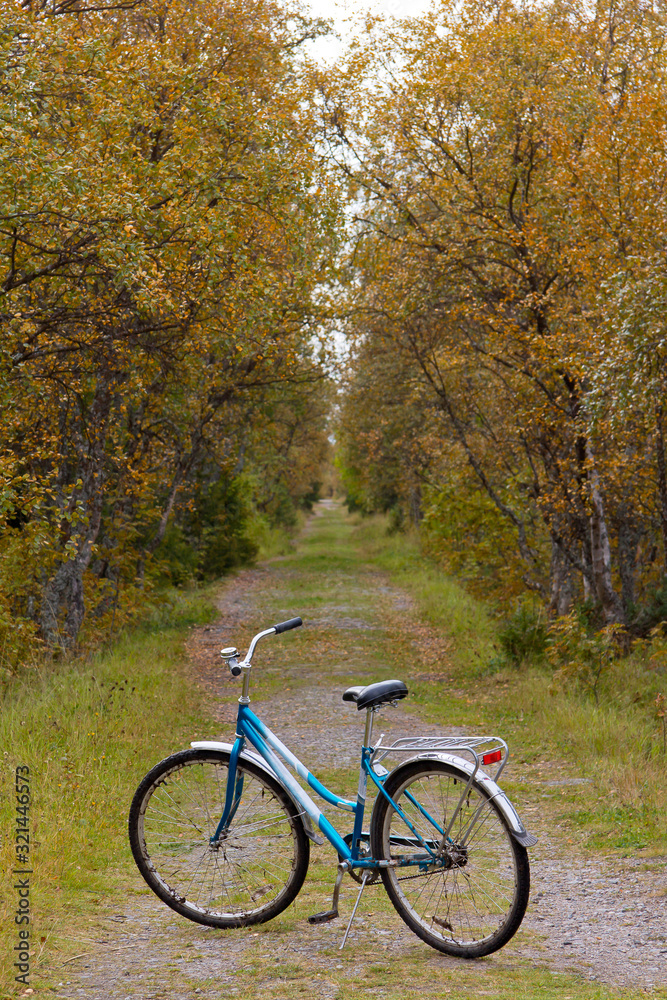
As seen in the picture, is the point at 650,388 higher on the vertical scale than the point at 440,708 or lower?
higher

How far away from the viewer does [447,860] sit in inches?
169

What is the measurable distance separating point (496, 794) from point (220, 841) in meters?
1.55

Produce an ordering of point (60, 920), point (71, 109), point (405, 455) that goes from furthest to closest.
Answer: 1. point (405, 455)
2. point (71, 109)
3. point (60, 920)

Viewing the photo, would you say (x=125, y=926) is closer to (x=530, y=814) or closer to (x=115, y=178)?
(x=530, y=814)

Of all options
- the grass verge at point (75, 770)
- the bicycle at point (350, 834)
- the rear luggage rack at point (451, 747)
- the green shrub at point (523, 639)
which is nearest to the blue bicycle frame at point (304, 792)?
the bicycle at point (350, 834)

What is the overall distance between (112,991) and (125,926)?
2.80 ft

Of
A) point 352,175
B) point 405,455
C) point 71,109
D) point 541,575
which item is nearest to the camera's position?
point 71,109

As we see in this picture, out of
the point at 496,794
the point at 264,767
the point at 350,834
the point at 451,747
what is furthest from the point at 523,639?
the point at 496,794

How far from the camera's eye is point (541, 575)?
16672 millimetres

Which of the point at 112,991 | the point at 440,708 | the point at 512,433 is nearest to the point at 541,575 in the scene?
the point at 512,433

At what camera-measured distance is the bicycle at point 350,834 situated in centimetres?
417

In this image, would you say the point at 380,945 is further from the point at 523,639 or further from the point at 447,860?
the point at 523,639

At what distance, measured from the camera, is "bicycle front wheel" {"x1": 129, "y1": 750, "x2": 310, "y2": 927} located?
4.64 metres

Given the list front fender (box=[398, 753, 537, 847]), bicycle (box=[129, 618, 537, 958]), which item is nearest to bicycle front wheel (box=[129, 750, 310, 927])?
bicycle (box=[129, 618, 537, 958])
